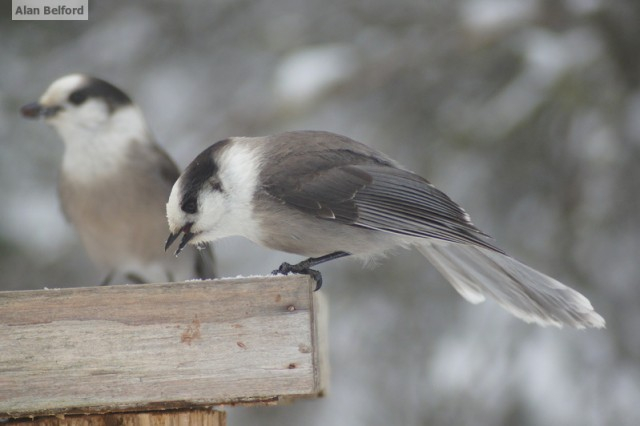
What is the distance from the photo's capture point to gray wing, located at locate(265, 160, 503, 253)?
94.3 inches

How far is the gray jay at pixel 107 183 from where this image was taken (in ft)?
10.8

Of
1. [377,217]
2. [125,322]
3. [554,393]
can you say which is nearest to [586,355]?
[554,393]

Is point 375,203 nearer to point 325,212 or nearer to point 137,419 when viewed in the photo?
point 325,212

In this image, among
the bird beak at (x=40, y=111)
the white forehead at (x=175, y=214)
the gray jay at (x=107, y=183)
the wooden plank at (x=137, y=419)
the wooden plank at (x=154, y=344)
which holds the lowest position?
the wooden plank at (x=137, y=419)

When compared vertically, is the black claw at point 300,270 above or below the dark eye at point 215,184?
below

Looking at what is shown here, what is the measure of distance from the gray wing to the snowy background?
181cm

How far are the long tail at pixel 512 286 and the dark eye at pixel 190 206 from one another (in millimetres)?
656

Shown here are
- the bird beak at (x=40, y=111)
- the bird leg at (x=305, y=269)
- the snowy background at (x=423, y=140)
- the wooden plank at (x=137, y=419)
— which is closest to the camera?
the wooden plank at (x=137, y=419)

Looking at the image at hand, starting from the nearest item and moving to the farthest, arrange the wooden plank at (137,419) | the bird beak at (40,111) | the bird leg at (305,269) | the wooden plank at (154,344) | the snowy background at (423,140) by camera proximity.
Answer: the wooden plank at (154,344), the wooden plank at (137,419), the bird leg at (305,269), the bird beak at (40,111), the snowy background at (423,140)

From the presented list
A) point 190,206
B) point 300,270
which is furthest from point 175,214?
point 300,270

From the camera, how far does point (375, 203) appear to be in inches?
96.6

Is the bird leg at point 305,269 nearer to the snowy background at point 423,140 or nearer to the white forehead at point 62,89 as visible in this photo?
the white forehead at point 62,89

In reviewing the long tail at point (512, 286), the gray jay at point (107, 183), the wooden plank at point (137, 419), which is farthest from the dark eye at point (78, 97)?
the wooden plank at point (137, 419)

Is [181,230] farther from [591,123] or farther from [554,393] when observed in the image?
[591,123]
